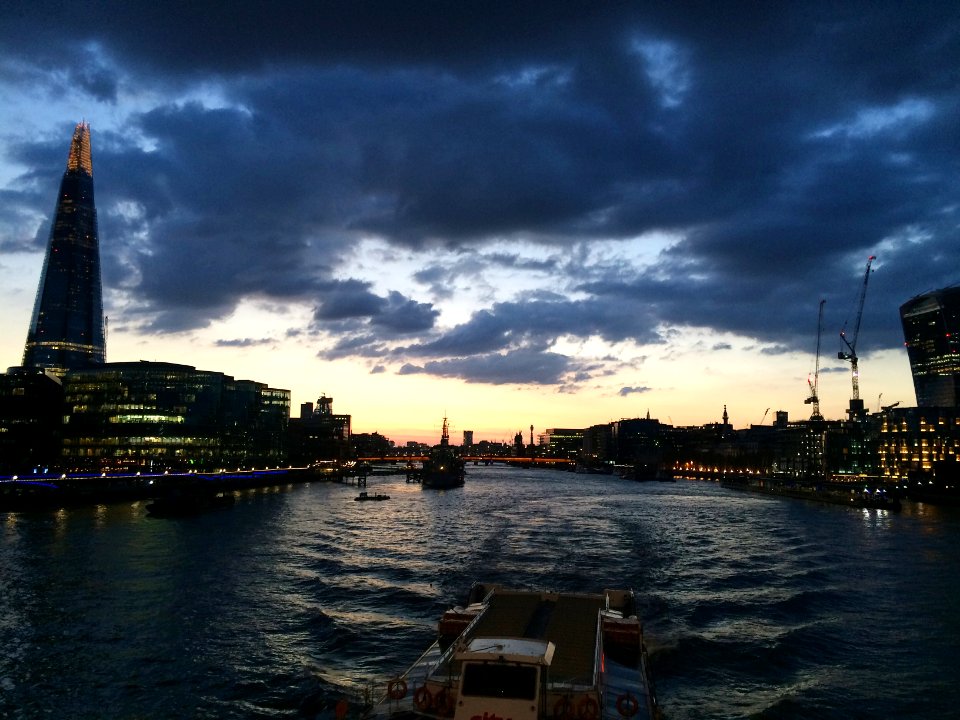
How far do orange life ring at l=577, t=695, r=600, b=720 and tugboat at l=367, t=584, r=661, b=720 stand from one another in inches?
1.0

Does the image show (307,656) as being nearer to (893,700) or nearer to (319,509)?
(893,700)

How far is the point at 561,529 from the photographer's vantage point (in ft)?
304

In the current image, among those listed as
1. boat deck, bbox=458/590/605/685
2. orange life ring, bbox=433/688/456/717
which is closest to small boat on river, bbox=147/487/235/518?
boat deck, bbox=458/590/605/685

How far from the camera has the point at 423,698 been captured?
2009 cm

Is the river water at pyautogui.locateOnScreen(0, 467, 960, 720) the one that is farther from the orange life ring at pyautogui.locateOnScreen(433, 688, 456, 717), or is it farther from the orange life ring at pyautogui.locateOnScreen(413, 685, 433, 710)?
the orange life ring at pyautogui.locateOnScreen(433, 688, 456, 717)

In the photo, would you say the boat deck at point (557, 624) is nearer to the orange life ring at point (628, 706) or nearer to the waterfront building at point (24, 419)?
the orange life ring at point (628, 706)

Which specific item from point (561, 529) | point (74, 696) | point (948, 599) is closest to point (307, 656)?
point (74, 696)

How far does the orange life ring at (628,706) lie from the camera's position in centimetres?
2014

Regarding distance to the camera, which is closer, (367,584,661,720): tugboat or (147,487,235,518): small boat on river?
(367,584,661,720): tugboat

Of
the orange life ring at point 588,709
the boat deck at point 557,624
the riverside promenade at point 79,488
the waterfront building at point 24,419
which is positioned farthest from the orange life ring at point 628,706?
the waterfront building at point 24,419

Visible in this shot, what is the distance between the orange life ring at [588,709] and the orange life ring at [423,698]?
4.83 meters

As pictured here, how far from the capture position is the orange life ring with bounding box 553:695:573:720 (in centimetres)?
1847

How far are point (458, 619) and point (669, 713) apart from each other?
10.5m

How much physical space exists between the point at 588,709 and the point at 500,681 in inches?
136
